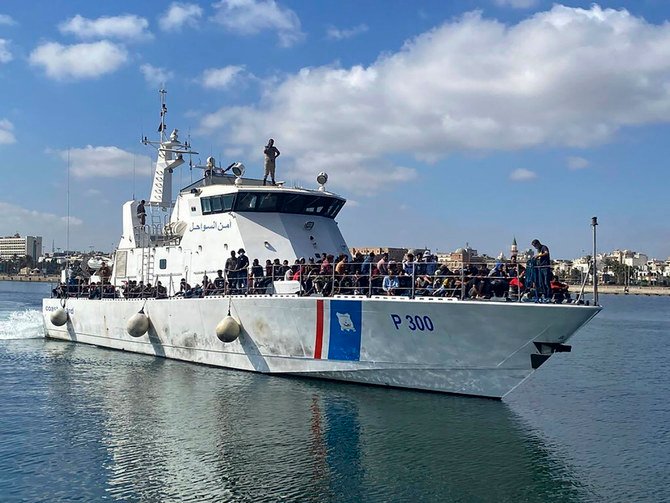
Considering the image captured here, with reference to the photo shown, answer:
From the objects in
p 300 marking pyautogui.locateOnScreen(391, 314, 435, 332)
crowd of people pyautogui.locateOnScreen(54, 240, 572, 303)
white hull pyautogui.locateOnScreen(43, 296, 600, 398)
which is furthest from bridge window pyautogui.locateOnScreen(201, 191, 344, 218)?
p 300 marking pyautogui.locateOnScreen(391, 314, 435, 332)

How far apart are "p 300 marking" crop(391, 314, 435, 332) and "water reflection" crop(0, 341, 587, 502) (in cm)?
167

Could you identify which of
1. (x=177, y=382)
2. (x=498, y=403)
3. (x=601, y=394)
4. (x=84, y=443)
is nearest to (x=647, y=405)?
(x=601, y=394)

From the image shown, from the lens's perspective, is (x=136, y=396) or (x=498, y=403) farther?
(x=136, y=396)

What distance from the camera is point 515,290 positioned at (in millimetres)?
14312

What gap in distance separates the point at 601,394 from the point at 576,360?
7625mm

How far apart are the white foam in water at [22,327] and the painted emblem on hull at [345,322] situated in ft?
61.2

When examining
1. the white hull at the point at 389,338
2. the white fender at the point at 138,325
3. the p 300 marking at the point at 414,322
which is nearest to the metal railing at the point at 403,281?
the white hull at the point at 389,338

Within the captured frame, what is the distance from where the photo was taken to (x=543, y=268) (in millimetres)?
13656

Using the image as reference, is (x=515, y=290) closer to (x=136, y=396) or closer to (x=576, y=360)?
(x=136, y=396)

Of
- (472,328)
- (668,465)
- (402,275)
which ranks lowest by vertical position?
(668,465)

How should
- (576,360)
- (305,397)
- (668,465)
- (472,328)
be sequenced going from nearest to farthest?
(668,465) < (472,328) < (305,397) < (576,360)

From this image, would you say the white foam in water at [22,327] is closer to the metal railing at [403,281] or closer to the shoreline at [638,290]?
the metal railing at [403,281]

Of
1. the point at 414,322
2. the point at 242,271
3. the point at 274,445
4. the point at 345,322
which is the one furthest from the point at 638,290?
the point at 274,445

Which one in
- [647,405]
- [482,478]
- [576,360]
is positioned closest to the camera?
[482,478]
